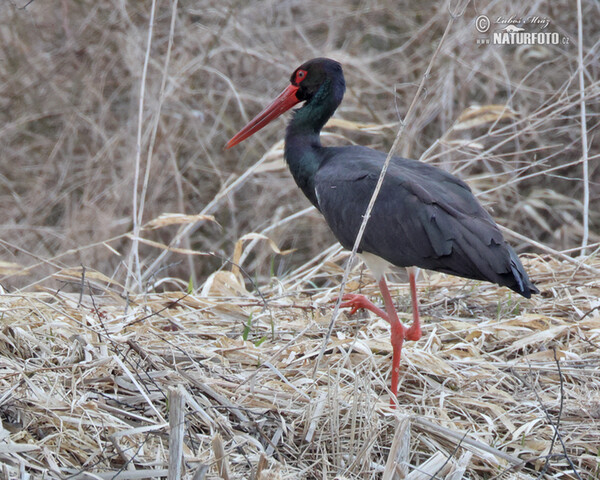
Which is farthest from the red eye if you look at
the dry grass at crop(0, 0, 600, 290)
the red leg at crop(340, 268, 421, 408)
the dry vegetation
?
the dry grass at crop(0, 0, 600, 290)

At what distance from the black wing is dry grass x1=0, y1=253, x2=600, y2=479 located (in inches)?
12.6

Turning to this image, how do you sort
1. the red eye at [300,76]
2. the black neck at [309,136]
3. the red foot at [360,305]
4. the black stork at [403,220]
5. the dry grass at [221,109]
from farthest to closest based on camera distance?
1. the dry grass at [221,109]
2. the red eye at [300,76]
3. the black neck at [309,136]
4. the red foot at [360,305]
5. the black stork at [403,220]

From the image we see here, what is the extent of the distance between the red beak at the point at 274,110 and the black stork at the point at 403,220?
1.31 ft

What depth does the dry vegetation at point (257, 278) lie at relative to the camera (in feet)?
8.69

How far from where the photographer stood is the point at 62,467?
2398 millimetres

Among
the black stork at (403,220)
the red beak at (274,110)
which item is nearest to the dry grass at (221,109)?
the red beak at (274,110)

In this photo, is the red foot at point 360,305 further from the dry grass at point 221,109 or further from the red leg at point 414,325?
the dry grass at point 221,109

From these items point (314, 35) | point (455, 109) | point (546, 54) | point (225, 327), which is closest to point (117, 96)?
point (314, 35)

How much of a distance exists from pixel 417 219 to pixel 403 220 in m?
0.07

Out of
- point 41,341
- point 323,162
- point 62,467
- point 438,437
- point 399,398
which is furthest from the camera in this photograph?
point 323,162

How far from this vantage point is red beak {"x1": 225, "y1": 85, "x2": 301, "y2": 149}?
4547 mm

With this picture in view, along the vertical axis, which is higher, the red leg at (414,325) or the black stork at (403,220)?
the black stork at (403,220)

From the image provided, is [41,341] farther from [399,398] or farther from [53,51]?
[53,51]

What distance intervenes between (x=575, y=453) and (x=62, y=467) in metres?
1.56
